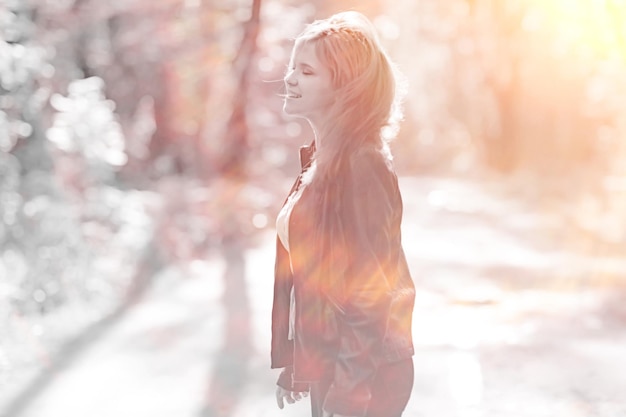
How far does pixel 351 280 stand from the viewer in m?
2.65

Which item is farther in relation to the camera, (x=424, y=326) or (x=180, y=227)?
(x=180, y=227)

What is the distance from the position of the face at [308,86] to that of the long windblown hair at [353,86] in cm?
2

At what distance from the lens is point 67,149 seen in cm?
998

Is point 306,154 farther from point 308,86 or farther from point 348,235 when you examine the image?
point 348,235

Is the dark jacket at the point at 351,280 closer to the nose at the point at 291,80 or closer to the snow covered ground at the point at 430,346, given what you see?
the nose at the point at 291,80

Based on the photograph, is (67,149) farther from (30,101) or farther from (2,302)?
(2,302)

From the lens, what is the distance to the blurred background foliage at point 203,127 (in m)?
9.26

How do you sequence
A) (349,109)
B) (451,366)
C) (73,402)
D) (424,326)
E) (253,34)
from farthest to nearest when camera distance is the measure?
1. (253,34)
2. (424,326)
3. (451,366)
4. (73,402)
5. (349,109)

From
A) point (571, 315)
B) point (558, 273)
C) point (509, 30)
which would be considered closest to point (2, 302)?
point (571, 315)

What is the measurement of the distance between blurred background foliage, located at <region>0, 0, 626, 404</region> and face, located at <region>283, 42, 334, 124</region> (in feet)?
17.4

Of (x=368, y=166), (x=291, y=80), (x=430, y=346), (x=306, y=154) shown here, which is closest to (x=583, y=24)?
(x=430, y=346)

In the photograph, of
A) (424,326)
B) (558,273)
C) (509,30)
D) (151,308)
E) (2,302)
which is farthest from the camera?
(509,30)

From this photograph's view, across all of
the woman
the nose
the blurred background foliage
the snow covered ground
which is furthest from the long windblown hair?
the blurred background foliage

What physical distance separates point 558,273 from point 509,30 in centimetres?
1706
